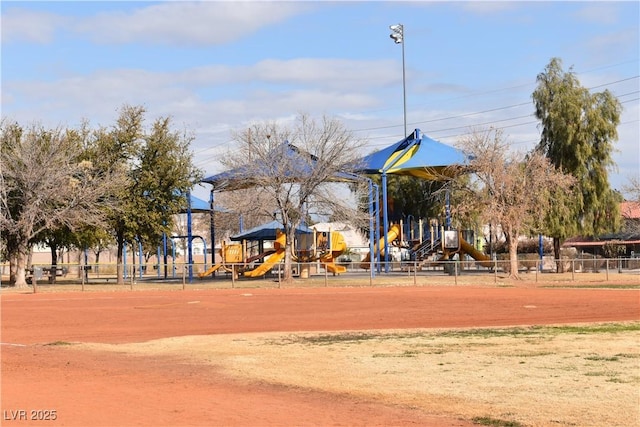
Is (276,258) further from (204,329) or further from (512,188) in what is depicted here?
(204,329)

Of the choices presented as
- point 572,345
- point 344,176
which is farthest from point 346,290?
point 572,345

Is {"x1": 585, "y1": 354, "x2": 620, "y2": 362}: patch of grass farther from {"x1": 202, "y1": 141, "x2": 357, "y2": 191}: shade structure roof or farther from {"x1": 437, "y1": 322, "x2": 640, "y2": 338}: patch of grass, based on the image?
{"x1": 202, "y1": 141, "x2": 357, "y2": 191}: shade structure roof

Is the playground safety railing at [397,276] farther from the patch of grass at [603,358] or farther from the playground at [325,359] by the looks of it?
the patch of grass at [603,358]

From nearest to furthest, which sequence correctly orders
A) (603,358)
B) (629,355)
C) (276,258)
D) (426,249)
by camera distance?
(603,358), (629,355), (276,258), (426,249)

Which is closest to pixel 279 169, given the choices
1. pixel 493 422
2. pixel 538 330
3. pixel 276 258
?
pixel 276 258

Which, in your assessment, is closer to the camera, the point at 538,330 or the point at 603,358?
the point at 603,358

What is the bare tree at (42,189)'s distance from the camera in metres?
50.2

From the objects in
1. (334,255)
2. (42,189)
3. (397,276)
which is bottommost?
(397,276)

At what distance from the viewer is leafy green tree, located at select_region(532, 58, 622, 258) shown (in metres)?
62.4

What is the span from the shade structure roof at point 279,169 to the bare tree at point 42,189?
24.4 feet

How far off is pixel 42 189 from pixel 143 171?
7263mm

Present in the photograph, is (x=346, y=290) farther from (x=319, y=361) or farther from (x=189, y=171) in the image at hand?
(x=319, y=361)

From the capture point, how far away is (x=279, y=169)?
5256 cm

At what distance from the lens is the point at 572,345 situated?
63.8ft
